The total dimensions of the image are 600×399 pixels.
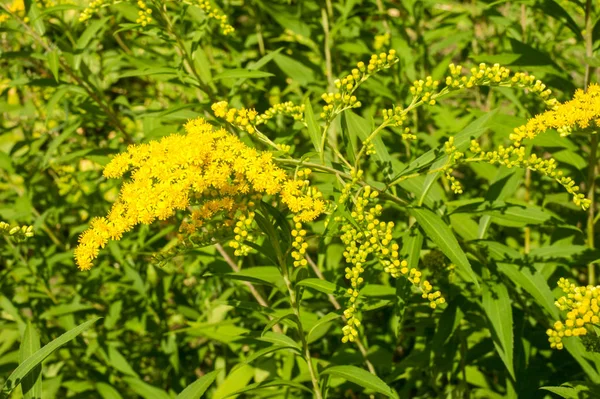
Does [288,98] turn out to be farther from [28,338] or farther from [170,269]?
[28,338]

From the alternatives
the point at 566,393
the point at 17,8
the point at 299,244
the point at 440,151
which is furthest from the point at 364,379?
the point at 17,8

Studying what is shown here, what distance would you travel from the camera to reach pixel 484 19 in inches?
243

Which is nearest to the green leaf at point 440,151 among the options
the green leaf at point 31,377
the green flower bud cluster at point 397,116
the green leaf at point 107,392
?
the green flower bud cluster at point 397,116

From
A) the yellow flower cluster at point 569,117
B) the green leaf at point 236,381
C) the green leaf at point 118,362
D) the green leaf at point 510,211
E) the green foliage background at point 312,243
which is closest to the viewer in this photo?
the yellow flower cluster at point 569,117

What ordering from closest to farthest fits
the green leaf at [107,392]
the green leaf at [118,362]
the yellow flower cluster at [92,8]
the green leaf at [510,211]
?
the green leaf at [510,211], the yellow flower cluster at [92,8], the green leaf at [107,392], the green leaf at [118,362]

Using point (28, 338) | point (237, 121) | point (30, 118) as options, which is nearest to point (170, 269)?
point (30, 118)

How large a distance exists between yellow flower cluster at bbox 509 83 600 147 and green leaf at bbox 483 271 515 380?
2.66 feet

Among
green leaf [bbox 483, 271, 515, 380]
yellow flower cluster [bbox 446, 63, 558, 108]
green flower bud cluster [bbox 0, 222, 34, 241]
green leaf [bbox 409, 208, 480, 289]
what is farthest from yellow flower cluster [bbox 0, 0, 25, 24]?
green leaf [bbox 483, 271, 515, 380]

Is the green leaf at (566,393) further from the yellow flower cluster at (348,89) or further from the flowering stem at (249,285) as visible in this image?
the flowering stem at (249,285)

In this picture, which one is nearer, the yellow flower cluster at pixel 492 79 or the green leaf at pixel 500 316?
the yellow flower cluster at pixel 492 79

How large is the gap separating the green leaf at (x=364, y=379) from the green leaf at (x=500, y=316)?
0.66 metres

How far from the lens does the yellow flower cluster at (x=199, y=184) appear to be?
8.74 feet

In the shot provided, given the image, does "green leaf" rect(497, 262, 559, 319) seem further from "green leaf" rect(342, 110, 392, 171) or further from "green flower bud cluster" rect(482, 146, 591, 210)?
"green leaf" rect(342, 110, 392, 171)

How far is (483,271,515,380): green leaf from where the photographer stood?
2.98 m
